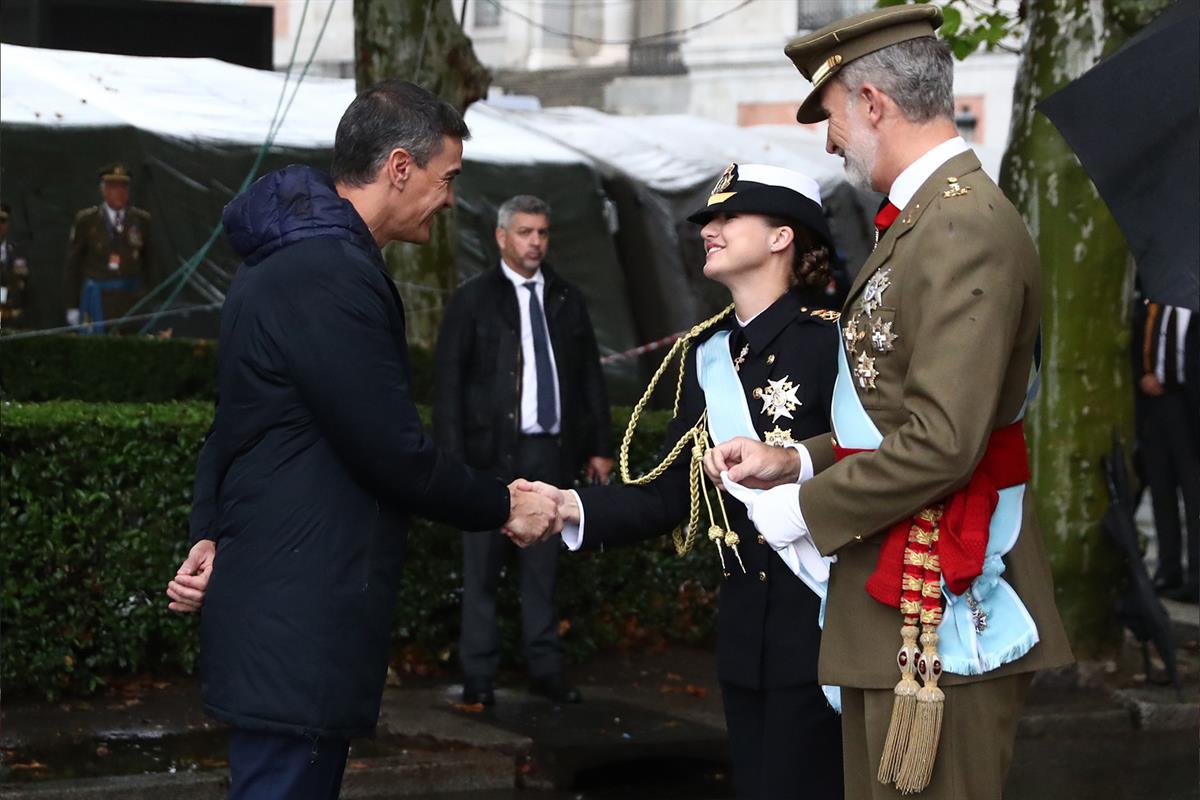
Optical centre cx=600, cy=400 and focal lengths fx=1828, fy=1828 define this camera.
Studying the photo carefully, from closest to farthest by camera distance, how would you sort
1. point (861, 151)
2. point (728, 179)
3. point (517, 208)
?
1. point (861, 151)
2. point (728, 179)
3. point (517, 208)

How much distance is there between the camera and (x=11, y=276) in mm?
14461

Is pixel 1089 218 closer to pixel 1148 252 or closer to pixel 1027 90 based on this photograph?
pixel 1027 90

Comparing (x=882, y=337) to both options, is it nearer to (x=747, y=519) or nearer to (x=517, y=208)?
(x=747, y=519)

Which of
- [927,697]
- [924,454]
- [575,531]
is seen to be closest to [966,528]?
[924,454]

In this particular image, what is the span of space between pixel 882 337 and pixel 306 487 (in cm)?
121

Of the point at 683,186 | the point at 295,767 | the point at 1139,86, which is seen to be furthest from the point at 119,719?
the point at 683,186

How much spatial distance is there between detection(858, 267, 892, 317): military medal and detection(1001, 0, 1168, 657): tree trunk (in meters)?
5.13

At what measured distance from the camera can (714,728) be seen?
7.74m

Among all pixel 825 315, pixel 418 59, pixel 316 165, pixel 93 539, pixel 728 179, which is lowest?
pixel 93 539

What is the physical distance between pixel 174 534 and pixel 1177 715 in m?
4.53

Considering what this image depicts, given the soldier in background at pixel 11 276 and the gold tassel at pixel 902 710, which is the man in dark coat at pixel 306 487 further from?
the soldier in background at pixel 11 276

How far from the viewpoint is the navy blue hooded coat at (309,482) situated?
3.75 metres

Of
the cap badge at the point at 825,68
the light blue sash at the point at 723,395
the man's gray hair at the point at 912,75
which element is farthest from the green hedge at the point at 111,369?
the man's gray hair at the point at 912,75

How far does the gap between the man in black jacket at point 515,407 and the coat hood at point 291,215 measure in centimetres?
393
